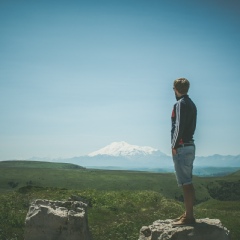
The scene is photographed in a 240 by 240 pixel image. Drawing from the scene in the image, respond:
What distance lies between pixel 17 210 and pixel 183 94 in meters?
22.1

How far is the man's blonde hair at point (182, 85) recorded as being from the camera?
12273mm

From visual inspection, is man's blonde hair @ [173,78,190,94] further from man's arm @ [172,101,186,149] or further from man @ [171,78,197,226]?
man's arm @ [172,101,186,149]

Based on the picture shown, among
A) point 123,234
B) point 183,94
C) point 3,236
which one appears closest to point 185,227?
point 183,94

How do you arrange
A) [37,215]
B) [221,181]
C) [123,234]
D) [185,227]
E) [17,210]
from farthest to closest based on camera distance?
A: [221,181] → [17,210] → [123,234] → [37,215] → [185,227]

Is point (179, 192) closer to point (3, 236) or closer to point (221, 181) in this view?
point (221, 181)

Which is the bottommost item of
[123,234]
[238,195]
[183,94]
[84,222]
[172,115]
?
[238,195]

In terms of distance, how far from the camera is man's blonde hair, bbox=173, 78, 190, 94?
40.3 feet

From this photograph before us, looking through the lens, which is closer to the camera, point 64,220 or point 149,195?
point 64,220

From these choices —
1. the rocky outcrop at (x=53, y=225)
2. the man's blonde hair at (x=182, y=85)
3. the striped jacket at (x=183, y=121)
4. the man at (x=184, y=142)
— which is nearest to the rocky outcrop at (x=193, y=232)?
the man at (x=184, y=142)

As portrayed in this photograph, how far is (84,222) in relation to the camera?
15023 millimetres

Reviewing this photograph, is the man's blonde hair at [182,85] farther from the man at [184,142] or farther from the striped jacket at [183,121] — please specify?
the striped jacket at [183,121]

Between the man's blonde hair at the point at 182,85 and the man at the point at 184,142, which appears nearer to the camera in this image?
the man at the point at 184,142

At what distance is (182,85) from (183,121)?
157cm

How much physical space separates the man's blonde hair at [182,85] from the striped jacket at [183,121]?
25 centimetres
